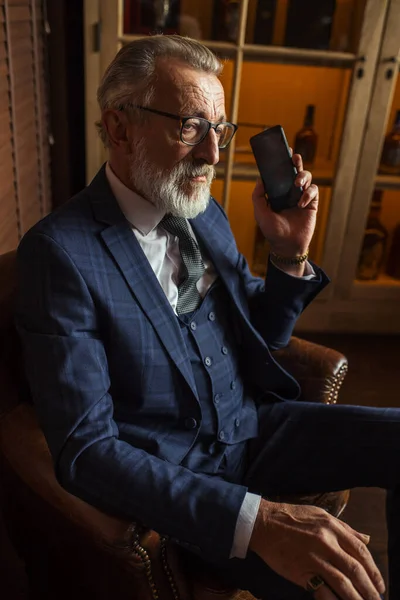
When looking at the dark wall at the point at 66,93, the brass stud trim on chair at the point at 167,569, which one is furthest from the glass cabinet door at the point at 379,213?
the brass stud trim on chair at the point at 167,569

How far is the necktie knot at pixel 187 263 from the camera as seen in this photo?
1.06 m

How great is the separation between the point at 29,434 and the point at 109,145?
56 cm

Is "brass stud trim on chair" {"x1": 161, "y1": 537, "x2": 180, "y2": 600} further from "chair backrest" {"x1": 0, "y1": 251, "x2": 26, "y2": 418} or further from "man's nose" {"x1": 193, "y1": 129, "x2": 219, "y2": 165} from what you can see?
"man's nose" {"x1": 193, "y1": 129, "x2": 219, "y2": 165}

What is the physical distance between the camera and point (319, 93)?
2.21 m

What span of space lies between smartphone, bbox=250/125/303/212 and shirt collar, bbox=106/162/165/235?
0.27 m

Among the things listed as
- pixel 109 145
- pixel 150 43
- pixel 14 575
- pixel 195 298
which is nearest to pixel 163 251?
pixel 195 298

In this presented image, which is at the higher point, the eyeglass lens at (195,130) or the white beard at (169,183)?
the eyeglass lens at (195,130)

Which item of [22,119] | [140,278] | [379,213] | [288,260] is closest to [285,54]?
[379,213]

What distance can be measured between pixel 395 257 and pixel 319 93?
789 millimetres

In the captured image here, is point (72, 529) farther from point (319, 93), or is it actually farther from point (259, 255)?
point (319, 93)

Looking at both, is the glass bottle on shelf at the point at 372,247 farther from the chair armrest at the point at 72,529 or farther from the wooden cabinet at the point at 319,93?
the chair armrest at the point at 72,529

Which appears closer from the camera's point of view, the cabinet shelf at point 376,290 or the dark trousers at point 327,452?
the dark trousers at point 327,452

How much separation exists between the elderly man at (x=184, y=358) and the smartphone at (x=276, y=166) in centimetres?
3

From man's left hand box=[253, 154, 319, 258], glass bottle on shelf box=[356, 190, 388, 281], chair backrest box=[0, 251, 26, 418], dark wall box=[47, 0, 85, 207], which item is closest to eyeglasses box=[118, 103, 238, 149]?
man's left hand box=[253, 154, 319, 258]
